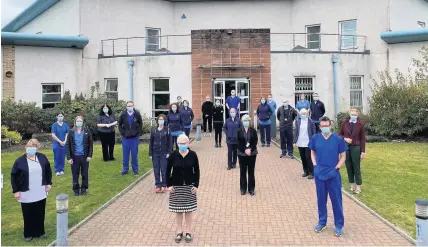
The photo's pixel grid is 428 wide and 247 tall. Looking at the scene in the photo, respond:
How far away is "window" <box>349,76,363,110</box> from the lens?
68.5 feet

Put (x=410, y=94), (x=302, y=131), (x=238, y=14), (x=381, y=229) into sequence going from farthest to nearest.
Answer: (x=238, y=14) < (x=410, y=94) < (x=302, y=131) < (x=381, y=229)

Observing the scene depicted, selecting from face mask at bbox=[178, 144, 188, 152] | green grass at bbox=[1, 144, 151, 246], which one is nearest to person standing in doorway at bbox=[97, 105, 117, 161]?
green grass at bbox=[1, 144, 151, 246]

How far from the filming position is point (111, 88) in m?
21.6

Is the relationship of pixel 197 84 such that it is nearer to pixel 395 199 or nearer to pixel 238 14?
pixel 238 14

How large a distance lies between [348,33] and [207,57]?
8318mm

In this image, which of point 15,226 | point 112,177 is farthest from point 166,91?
point 15,226

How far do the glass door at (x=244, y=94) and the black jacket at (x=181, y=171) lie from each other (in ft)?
45.1

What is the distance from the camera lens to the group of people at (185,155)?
6.25 metres

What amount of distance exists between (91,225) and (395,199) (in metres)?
6.09

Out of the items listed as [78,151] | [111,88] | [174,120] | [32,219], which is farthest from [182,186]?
[111,88]

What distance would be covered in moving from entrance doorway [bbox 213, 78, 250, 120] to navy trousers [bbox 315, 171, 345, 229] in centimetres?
1336

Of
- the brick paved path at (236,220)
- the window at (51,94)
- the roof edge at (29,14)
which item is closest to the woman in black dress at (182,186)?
the brick paved path at (236,220)

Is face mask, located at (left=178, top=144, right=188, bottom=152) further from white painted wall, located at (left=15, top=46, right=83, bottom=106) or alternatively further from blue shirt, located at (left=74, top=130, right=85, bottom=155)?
white painted wall, located at (left=15, top=46, right=83, bottom=106)

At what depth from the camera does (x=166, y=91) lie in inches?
814
